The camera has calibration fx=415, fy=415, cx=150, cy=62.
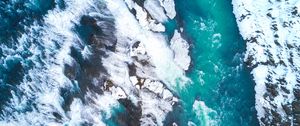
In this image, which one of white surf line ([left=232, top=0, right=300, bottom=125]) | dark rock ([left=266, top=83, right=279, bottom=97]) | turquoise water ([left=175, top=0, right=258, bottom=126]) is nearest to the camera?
turquoise water ([left=175, top=0, right=258, bottom=126])

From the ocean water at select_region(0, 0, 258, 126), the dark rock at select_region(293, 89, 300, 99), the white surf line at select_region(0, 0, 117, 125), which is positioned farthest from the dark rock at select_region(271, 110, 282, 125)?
the white surf line at select_region(0, 0, 117, 125)

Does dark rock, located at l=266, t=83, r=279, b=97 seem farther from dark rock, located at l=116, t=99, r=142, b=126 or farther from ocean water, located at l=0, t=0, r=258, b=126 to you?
dark rock, located at l=116, t=99, r=142, b=126

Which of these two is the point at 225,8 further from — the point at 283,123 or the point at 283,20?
the point at 283,123

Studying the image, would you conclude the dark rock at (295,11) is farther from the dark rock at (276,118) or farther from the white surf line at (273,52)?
the dark rock at (276,118)

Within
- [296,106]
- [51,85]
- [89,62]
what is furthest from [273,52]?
[51,85]

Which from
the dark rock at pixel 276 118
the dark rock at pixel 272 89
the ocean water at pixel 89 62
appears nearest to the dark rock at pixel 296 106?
the dark rock at pixel 276 118

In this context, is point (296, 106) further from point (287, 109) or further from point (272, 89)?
point (272, 89)

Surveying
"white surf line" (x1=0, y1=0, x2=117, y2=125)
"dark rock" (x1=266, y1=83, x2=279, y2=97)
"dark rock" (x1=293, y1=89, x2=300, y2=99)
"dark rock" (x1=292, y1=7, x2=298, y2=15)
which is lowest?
"white surf line" (x1=0, y1=0, x2=117, y2=125)

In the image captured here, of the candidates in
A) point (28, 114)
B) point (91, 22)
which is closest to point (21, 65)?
point (28, 114)
